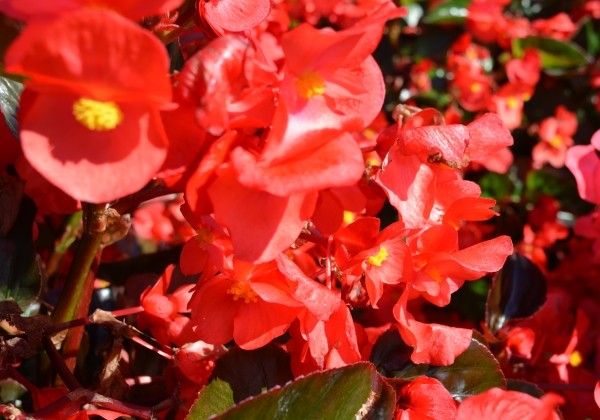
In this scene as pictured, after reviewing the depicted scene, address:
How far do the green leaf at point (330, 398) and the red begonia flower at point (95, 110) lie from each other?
172 mm

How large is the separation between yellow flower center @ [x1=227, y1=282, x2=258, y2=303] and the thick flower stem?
0.11m

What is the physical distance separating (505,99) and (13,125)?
0.99 meters

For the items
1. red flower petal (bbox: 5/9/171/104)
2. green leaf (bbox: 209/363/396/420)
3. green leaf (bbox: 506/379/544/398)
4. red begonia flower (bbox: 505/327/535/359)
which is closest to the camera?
red flower petal (bbox: 5/9/171/104)

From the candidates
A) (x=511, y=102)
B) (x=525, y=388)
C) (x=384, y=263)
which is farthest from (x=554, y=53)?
(x=384, y=263)

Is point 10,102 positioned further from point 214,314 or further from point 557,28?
point 557,28

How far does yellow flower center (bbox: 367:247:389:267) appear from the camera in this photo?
0.51m

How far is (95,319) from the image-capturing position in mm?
554

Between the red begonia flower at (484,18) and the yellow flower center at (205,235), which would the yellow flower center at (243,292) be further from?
the red begonia flower at (484,18)

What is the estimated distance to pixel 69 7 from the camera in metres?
0.32

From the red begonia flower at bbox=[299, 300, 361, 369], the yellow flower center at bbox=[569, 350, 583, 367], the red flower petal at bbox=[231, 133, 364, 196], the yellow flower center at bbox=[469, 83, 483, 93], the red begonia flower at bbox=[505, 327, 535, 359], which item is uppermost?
the red flower petal at bbox=[231, 133, 364, 196]

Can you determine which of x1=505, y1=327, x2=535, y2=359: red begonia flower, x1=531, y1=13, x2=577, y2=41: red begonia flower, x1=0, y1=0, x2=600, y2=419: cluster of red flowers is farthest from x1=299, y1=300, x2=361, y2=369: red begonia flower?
x1=531, y1=13, x2=577, y2=41: red begonia flower

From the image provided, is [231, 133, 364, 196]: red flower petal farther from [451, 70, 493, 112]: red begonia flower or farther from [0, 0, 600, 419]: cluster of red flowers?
[451, 70, 493, 112]: red begonia flower

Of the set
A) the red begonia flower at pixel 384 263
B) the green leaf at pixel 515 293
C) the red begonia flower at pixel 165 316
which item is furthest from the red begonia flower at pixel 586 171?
the red begonia flower at pixel 165 316

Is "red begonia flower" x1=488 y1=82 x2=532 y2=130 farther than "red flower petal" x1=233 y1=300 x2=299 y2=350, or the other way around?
"red begonia flower" x1=488 y1=82 x2=532 y2=130
